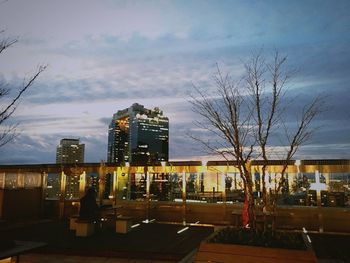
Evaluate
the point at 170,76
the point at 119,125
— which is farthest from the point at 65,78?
the point at 119,125

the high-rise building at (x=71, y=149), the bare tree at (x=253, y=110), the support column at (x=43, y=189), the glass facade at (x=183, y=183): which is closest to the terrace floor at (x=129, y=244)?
the glass facade at (x=183, y=183)

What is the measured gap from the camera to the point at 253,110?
18.9 ft

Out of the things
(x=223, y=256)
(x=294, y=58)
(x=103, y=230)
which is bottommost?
(x=103, y=230)

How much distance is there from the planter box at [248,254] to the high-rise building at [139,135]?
24215 millimetres

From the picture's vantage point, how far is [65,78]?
12414mm

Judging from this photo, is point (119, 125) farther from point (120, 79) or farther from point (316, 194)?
point (316, 194)

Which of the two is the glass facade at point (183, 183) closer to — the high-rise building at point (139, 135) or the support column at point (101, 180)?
the support column at point (101, 180)

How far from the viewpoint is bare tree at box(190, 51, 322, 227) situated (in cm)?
521

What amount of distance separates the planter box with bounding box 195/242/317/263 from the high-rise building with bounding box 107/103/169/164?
24.2 m

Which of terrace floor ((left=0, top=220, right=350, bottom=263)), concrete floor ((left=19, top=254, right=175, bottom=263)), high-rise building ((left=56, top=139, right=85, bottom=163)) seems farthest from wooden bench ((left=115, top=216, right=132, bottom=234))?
high-rise building ((left=56, top=139, right=85, bottom=163))

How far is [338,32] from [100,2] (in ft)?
21.4

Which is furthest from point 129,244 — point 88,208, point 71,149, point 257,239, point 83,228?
point 71,149

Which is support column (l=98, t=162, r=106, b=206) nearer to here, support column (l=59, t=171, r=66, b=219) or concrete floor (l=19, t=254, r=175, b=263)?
support column (l=59, t=171, r=66, b=219)

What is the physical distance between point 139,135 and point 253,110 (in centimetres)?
2858
